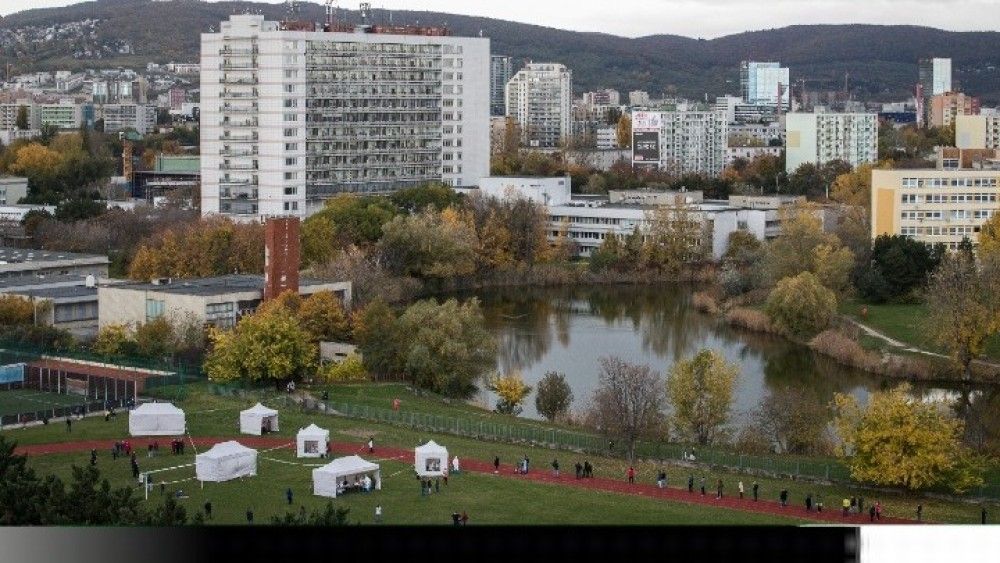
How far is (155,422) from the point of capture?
961cm

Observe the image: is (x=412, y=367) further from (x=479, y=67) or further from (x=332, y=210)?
(x=479, y=67)

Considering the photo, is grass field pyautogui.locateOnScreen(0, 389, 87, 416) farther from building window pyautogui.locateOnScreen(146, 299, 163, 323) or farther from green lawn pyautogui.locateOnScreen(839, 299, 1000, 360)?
green lawn pyautogui.locateOnScreen(839, 299, 1000, 360)

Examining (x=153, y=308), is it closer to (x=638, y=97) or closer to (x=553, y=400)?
(x=553, y=400)

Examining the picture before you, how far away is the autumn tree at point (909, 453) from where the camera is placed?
8609 mm

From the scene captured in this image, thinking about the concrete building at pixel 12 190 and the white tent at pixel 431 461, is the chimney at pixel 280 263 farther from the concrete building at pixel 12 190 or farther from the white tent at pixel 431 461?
the concrete building at pixel 12 190

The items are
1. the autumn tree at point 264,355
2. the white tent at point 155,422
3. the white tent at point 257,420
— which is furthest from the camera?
the autumn tree at point 264,355

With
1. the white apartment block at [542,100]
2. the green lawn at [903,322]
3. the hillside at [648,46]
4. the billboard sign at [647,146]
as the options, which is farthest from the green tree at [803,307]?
the white apartment block at [542,100]

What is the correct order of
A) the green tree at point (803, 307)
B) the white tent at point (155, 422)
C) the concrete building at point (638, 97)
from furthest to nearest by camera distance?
the concrete building at point (638, 97) → the green tree at point (803, 307) → the white tent at point (155, 422)

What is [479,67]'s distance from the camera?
A: 24.5 meters

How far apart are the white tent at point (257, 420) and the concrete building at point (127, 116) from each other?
30.6m

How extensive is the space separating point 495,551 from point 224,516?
2.23 meters

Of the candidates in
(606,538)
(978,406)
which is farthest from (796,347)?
(606,538)

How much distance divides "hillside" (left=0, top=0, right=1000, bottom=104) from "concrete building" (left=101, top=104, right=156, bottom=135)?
5.17ft

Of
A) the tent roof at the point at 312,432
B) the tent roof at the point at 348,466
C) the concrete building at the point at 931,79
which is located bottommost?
the tent roof at the point at 348,466
